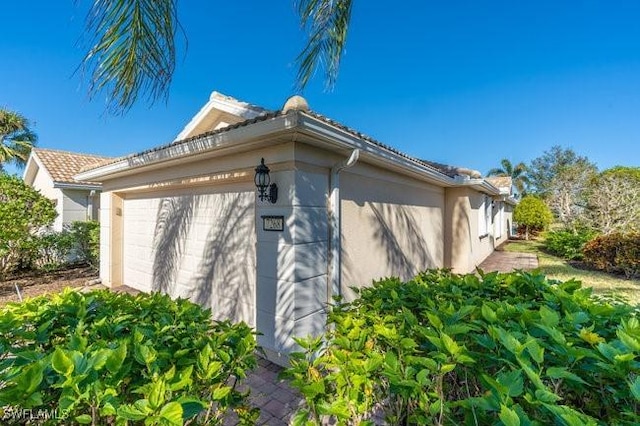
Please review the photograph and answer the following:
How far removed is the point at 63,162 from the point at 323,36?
17644 mm

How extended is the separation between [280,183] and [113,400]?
3.95 m

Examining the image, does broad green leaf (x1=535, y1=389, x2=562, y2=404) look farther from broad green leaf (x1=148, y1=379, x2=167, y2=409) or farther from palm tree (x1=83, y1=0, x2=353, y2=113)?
palm tree (x1=83, y1=0, x2=353, y2=113)

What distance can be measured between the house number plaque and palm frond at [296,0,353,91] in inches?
88.7

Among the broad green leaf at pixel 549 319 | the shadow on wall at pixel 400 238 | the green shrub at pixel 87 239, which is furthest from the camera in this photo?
the green shrub at pixel 87 239

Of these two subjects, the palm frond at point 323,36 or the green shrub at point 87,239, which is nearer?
the palm frond at point 323,36

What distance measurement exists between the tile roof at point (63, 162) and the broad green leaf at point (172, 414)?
1600 cm

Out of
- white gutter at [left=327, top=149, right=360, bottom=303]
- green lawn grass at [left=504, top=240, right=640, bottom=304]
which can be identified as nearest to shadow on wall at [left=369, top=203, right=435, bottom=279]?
white gutter at [left=327, top=149, right=360, bottom=303]

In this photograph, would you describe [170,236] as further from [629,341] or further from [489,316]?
[629,341]

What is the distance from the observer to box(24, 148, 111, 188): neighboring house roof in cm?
1420

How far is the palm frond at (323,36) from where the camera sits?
445 centimetres

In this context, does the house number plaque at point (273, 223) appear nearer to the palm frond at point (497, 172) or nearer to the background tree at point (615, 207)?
the background tree at point (615, 207)

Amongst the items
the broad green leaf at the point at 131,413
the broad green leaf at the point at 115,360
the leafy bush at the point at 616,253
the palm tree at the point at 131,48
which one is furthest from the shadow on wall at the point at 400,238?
the leafy bush at the point at 616,253

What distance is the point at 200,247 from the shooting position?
723 centimetres

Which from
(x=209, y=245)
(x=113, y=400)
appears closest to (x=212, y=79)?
(x=209, y=245)
